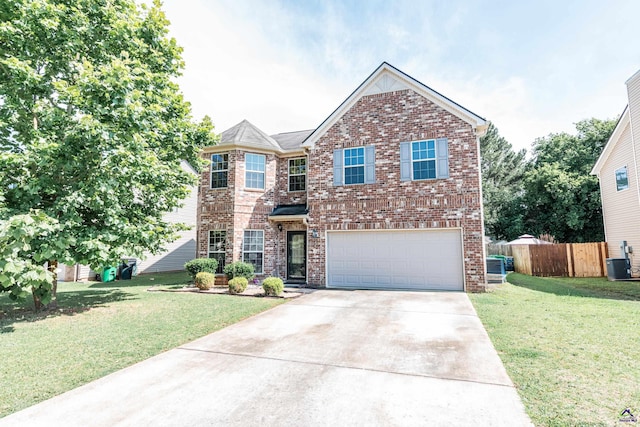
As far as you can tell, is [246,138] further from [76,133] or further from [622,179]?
[622,179]

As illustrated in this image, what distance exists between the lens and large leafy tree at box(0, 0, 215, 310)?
6.90 m

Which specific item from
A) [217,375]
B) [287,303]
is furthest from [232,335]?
[287,303]

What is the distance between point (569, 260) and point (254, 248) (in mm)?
16818

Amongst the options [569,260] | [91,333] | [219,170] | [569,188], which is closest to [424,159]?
[219,170]

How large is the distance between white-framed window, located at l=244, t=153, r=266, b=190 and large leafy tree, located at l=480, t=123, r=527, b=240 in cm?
2410

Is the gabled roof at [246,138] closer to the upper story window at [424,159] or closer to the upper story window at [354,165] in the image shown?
the upper story window at [354,165]

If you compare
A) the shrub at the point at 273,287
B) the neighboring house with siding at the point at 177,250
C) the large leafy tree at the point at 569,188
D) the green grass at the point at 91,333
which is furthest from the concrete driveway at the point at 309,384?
the large leafy tree at the point at 569,188

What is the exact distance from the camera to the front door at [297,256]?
14188mm

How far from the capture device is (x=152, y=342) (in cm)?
586

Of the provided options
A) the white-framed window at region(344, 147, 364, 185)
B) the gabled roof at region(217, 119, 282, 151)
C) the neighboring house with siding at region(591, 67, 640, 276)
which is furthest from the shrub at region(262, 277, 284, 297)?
the neighboring house with siding at region(591, 67, 640, 276)

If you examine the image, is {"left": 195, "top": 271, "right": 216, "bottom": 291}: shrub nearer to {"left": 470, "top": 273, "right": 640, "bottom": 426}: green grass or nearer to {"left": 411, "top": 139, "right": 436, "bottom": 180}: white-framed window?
{"left": 411, "top": 139, "right": 436, "bottom": 180}: white-framed window

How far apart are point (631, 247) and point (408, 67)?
1425cm

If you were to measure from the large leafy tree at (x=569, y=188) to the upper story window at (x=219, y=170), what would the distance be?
83.5 ft

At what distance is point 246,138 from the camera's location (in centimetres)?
1465
